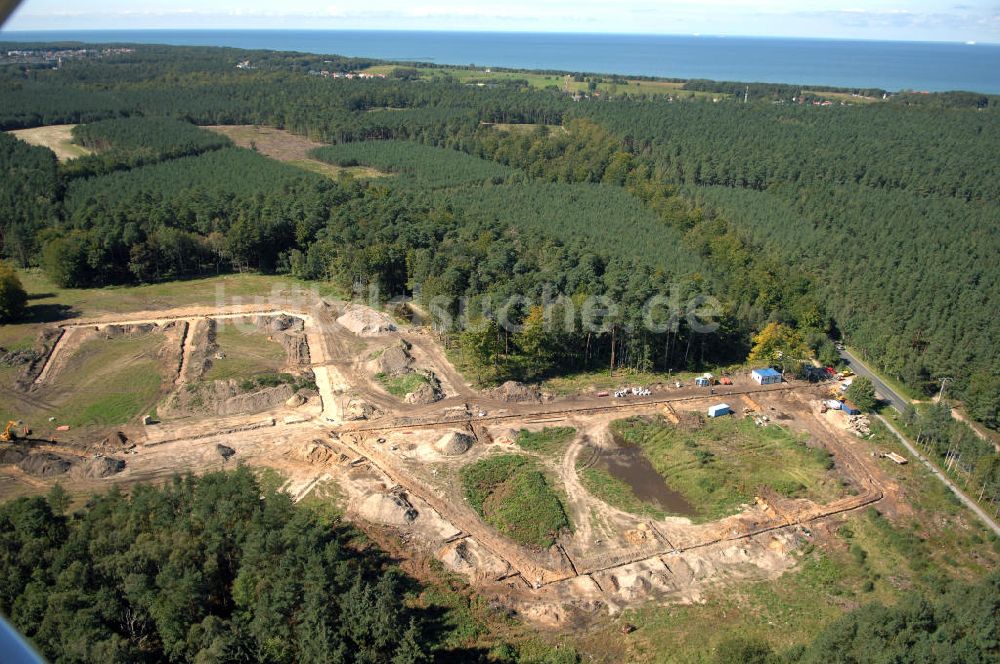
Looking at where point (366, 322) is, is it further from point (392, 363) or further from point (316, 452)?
point (316, 452)

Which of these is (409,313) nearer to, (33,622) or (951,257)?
A: (33,622)

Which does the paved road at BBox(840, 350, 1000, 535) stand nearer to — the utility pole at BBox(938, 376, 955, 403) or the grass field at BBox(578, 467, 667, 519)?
the utility pole at BBox(938, 376, 955, 403)

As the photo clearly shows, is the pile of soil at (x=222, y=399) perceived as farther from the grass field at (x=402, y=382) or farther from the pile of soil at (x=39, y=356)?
the pile of soil at (x=39, y=356)

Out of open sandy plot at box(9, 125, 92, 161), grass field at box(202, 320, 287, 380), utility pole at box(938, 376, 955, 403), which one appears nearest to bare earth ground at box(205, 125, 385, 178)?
open sandy plot at box(9, 125, 92, 161)

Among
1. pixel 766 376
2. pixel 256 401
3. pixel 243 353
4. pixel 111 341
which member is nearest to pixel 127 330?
pixel 111 341

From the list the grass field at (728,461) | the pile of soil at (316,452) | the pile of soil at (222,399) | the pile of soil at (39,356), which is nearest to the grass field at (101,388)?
the pile of soil at (39,356)

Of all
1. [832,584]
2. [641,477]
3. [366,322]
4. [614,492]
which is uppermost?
[366,322]
